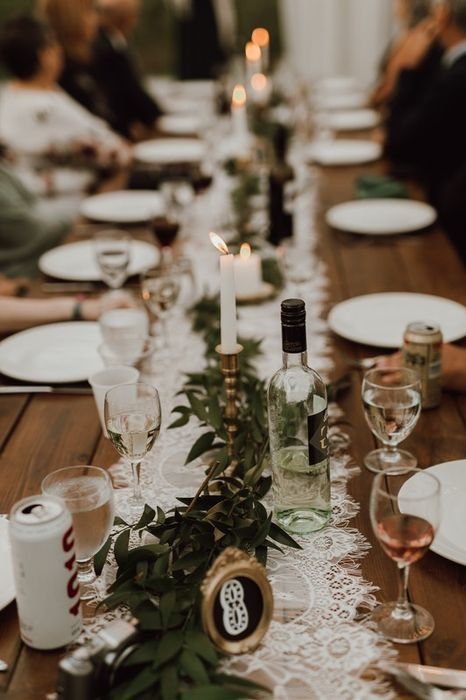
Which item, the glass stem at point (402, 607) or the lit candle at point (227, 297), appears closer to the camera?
the glass stem at point (402, 607)

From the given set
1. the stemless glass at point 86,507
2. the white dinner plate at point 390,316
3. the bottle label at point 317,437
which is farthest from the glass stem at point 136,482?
the white dinner plate at point 390,316

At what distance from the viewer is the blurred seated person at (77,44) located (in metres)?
3.95

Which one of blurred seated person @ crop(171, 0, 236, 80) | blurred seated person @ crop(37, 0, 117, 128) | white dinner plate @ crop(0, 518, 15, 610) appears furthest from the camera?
blurred seated person @ crop(171, 0, 236, 80)

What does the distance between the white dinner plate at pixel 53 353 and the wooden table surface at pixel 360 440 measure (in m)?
0.06

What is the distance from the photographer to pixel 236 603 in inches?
32.5

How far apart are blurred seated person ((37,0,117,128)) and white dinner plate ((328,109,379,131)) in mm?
1162

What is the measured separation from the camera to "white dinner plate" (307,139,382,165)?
3098 millimetres

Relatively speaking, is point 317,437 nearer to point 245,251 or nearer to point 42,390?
point 42,390

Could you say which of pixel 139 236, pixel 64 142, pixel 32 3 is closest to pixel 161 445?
pixel 139 236

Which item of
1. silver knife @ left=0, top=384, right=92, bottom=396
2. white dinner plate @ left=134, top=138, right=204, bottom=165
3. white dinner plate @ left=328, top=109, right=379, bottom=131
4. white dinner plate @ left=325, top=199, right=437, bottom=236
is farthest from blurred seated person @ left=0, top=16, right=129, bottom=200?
silver knife @ left=0, top=384, right=92, bottom=396

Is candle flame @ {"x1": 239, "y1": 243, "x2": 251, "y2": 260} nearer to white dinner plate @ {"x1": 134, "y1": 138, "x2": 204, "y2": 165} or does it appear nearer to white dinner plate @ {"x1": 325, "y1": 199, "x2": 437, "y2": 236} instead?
white dinner plate @ {"x1": 325, "y1": 199, "x2": 437, "y2": 236}

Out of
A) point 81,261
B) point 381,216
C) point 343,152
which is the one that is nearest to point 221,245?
point 81,261

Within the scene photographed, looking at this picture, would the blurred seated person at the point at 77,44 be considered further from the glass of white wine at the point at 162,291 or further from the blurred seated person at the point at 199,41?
the glass of white wine at the point at 162,291

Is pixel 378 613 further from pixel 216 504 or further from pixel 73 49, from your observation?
pixel 73 49
